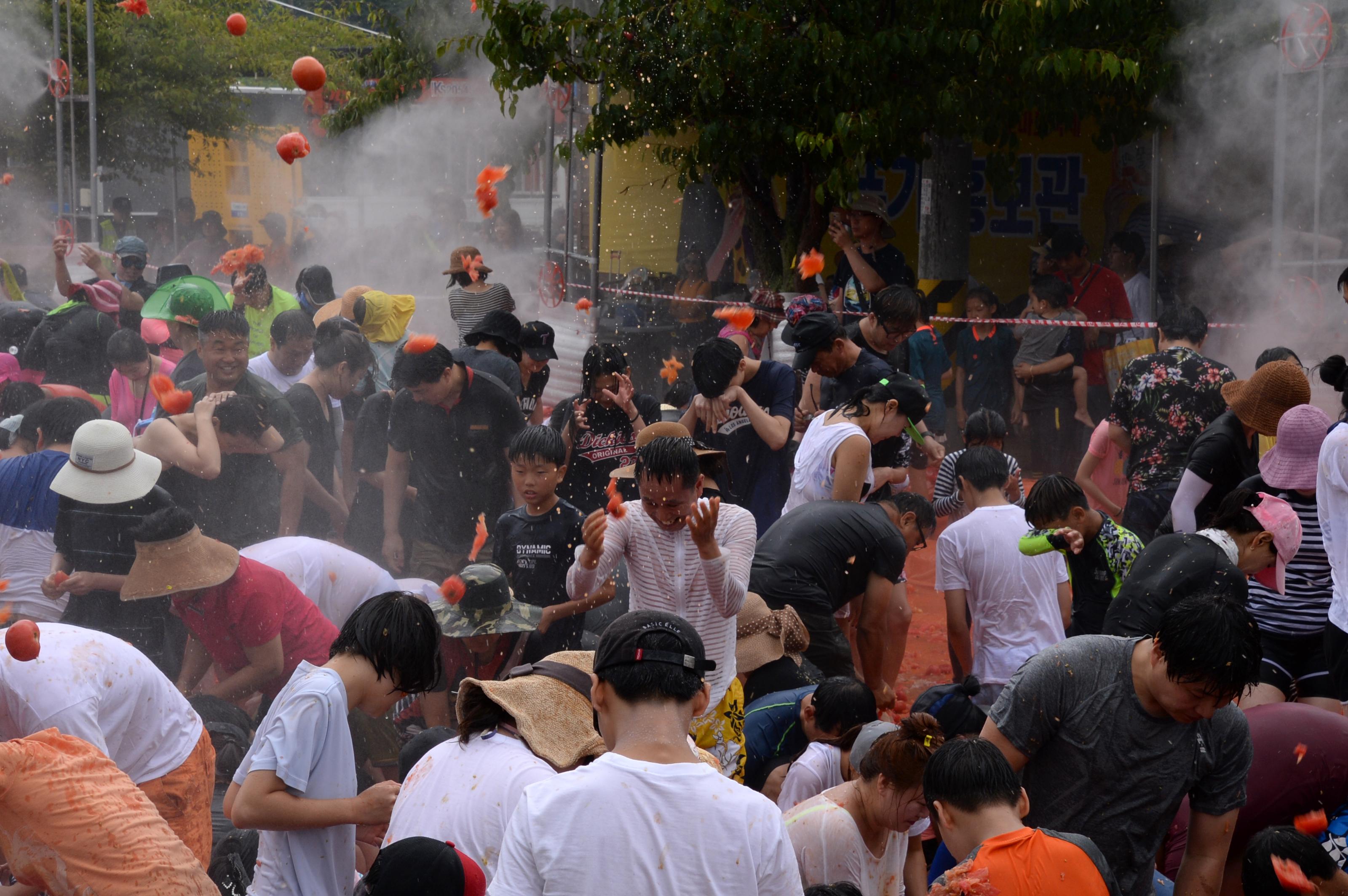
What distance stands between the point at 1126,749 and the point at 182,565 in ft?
10.1

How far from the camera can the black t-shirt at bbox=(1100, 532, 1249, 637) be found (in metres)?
3.77

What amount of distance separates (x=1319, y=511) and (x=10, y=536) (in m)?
4.98

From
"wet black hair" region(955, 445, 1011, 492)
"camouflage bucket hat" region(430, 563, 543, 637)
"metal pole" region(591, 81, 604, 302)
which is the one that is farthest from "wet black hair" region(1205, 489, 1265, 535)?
"metal pole" region(591, 81, 604, 302)

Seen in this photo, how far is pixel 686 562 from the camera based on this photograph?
405 cm

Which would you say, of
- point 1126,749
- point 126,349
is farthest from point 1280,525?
point 126,349

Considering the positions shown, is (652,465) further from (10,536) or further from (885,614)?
(10,536)

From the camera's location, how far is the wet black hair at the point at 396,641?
2924mm

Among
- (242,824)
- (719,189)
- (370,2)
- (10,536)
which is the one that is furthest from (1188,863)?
(370,2)

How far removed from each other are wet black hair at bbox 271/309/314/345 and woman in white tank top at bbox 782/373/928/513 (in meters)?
2.91

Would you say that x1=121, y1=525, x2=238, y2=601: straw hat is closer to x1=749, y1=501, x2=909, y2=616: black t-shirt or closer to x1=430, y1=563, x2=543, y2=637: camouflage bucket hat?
x1=430, y1=563, x2=543, y2=637: camouflage bucket hat

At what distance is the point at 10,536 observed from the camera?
4.88 metres

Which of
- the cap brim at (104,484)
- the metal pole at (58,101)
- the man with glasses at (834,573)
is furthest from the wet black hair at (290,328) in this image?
the metal pole at (58,101)

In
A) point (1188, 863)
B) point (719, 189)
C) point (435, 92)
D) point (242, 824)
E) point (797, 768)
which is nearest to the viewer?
point (242, 824)

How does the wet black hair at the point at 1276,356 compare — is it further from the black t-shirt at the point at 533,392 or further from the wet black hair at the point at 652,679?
the wet black hair at the point at 652,679
